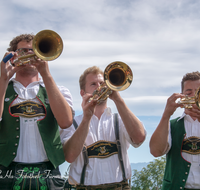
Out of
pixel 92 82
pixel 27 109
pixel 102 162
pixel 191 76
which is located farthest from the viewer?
pixel 191 76

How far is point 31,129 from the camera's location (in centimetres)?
342

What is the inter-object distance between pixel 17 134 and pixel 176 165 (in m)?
2.34

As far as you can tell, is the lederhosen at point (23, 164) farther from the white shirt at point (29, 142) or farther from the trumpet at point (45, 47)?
the trumpet at point (45, 47)

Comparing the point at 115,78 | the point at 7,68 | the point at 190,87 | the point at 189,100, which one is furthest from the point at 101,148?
the point at 190,87

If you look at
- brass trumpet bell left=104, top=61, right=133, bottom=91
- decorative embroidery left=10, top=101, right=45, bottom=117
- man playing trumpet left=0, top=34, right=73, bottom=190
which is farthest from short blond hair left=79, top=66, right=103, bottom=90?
decorative embroidery left=10, top=101, right=45, bottom=117

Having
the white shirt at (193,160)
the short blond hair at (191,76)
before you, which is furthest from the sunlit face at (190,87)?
the white shirt at (193,160)

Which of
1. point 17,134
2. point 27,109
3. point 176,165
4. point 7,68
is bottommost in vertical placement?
point 176,165

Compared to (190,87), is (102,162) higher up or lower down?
lower down

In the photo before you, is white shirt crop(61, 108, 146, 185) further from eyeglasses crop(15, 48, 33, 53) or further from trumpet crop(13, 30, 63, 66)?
eyeglasses crop(15, 48, 33, 53)

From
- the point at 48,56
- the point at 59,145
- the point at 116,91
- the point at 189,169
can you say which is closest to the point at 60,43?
the point at 48,56

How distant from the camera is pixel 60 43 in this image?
142 inches

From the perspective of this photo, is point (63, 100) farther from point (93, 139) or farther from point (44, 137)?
point (93, 139)

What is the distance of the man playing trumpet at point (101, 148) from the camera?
3.67 meters

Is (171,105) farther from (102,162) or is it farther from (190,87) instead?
(102,162)
